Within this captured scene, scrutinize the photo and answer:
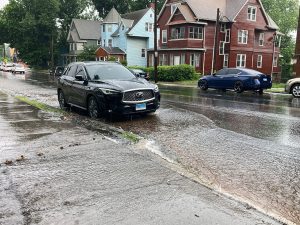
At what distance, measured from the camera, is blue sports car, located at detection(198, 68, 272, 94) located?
2042 cm

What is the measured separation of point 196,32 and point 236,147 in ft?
115

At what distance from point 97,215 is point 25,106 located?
1007 cm

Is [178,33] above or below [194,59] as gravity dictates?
above

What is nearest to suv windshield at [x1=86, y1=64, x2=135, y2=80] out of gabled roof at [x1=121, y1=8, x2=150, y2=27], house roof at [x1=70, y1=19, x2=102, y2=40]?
gabled roof at [x1=121, y1=8, x2=150, y2=27]

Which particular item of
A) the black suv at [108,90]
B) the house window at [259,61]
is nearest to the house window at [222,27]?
the house window at [259,61]

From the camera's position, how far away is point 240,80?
68.6 feet

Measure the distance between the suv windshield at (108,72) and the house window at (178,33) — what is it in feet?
98.2

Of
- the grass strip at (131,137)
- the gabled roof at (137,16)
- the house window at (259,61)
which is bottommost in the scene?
the grass strip at (131,137)

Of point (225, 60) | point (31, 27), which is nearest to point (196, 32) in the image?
point (225, 60)

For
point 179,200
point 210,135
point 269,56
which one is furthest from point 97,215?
point 269,56

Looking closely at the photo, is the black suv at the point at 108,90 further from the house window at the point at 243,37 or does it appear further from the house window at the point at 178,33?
the house window at the point at 243,37

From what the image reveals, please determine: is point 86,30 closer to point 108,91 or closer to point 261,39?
point 261,39

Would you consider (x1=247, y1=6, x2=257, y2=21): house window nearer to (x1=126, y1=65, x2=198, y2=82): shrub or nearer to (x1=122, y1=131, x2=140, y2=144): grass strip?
(x1=126, y1=65, x2=198, y2=82): shrub

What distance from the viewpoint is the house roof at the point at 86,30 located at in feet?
228
